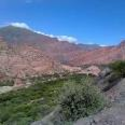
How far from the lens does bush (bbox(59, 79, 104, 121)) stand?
15780 mm

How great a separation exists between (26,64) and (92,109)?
176m

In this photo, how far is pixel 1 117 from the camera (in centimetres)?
3008

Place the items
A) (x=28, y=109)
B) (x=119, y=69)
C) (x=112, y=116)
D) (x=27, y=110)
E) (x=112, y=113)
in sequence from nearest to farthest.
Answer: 1. (x=112, y=116)
2. (x=112, y=113)
3. (x=119, y=69)
4. (x=27, y=110)
5. (x=28, y=109)

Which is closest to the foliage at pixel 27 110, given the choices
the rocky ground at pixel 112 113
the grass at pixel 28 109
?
the grass at pixel 28 109

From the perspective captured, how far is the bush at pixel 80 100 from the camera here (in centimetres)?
1578

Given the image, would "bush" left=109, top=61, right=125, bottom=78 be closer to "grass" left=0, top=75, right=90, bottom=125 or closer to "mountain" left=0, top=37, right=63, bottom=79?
"grass" left=0, top=75, right=90, bottom=125

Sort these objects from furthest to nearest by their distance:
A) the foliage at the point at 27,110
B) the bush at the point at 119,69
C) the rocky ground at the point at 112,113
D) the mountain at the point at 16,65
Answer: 1. the mountain at the point at 16,65
2. the foliage at the point at 27,110
3. the bush at the point at 119,69
4. the rocky ground at the point at 112,113

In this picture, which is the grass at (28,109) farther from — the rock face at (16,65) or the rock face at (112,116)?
the rock face at (16,65)

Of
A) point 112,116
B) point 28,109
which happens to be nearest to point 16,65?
point 28,109

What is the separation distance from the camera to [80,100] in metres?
16.0

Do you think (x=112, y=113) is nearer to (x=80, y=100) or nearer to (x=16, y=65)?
(x=80, y=100)

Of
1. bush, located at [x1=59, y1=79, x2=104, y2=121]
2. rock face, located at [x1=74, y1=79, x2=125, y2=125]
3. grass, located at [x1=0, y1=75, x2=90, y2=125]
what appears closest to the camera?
rock face, located at [x1=74, y1=79, x2=125, y2=125]

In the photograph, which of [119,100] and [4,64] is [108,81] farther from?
[4,64]

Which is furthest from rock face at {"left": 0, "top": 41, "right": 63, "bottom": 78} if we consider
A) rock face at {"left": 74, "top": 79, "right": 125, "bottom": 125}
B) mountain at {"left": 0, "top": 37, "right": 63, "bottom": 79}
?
rock face at {"left": 74, "top": 79, "right": 125, "bottom": 125}
